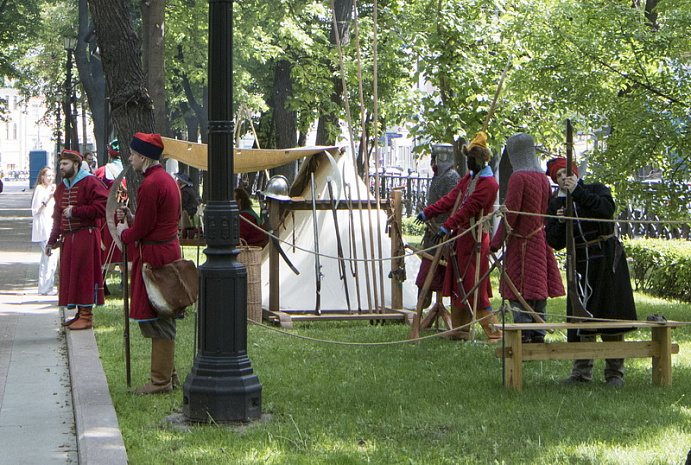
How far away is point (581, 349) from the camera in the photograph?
7.36 meters

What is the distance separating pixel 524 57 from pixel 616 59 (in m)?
4.29

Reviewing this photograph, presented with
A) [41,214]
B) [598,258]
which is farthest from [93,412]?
[41,214]

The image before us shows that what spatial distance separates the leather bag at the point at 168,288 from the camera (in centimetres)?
729

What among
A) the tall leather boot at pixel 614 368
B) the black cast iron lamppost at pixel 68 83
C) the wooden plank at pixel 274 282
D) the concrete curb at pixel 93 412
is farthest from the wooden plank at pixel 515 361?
the black cast iron lamppost at pixel 68 83

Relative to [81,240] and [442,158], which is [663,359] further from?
[81,240]

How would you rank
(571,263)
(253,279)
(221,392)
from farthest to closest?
(253,279)
(571,263)
(221,392)

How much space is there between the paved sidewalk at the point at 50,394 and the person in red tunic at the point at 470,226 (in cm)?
342

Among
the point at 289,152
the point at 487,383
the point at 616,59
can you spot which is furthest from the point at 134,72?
the point at 487,383

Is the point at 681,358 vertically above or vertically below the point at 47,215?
below

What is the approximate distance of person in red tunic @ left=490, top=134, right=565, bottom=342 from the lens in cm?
893

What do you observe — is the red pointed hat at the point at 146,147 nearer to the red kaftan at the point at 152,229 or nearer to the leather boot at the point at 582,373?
the red kaftan at the point at 152,229

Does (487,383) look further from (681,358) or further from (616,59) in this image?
(616,59)

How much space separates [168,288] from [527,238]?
331 cm

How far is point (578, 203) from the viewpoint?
7430 millimetres
